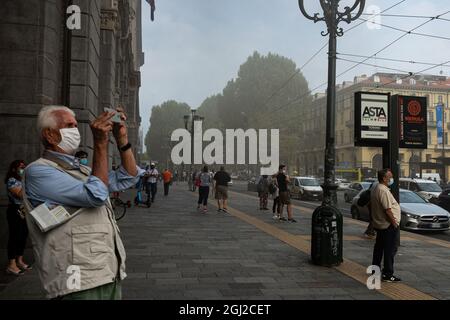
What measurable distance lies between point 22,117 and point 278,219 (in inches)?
319

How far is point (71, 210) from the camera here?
233 cm

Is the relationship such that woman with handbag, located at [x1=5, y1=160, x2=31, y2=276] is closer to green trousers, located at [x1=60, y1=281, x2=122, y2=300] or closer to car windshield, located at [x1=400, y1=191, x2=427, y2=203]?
green trousers, located at [x1=60, y1=281, x2=122, y2=300]

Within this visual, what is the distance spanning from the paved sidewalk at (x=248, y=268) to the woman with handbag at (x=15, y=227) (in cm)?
36

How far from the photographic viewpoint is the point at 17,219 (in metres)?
6.59

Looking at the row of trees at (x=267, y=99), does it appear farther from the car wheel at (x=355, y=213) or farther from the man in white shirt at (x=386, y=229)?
the man in white shirt at (x=386, y=229)

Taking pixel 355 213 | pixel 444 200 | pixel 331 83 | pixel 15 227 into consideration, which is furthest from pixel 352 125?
pixel 15 227

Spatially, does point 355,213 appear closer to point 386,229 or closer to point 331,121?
point 331,121

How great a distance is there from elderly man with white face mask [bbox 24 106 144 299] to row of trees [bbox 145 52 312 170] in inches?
2367

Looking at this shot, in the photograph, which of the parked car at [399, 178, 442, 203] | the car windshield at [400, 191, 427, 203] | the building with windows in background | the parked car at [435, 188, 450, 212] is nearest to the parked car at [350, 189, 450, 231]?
the car windshield at [400, 191, 427, 203]

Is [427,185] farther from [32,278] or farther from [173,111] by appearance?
[173,111]

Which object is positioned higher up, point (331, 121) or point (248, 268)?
point (331, 121)

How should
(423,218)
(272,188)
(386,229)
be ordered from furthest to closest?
(272,188) → (423,218) → (386,229)

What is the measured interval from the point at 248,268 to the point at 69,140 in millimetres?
4842
